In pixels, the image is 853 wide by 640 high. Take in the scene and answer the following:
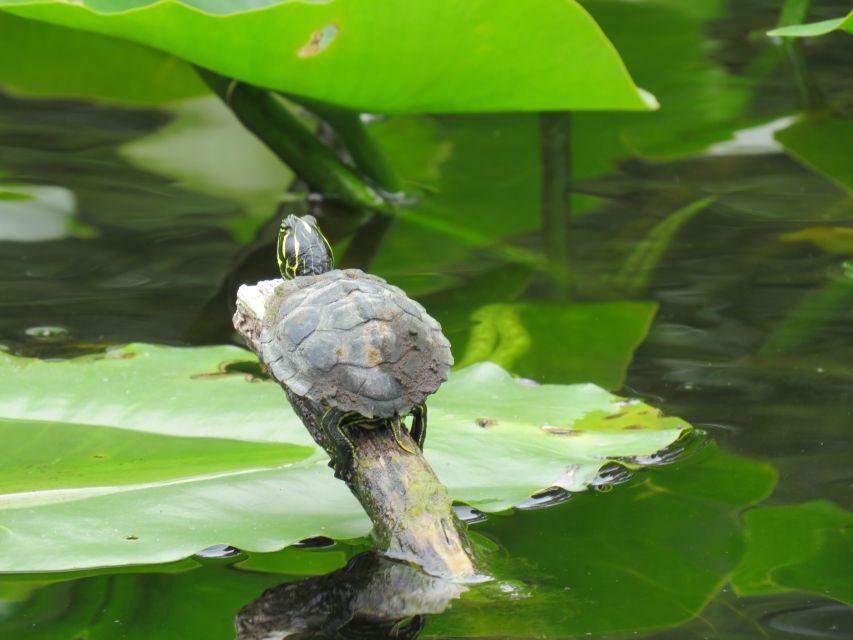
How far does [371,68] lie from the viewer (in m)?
2.29

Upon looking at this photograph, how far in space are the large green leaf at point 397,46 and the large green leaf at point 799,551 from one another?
98cm

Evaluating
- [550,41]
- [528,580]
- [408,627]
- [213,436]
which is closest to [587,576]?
[528,580]

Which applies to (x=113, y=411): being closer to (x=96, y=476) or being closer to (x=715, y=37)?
(x=96, y=476)

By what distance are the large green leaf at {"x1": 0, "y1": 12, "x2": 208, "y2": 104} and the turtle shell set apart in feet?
7.23

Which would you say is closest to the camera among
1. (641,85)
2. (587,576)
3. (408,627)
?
(408,627)

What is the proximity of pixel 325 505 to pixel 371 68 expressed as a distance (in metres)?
1.10

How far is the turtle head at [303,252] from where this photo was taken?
1.98 metres

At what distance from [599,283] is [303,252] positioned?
802mm

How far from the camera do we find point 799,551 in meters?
1.38

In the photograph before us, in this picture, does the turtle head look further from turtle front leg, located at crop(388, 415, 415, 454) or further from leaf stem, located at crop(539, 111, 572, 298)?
leaf stem, located at crop(539, 111, 572, 298)

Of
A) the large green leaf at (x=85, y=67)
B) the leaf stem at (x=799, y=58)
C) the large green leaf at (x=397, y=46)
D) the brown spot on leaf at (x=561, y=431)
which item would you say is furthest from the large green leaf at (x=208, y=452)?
the leaf stem at (x=799, y=58)

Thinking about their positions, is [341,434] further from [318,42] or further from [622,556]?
[318,42]

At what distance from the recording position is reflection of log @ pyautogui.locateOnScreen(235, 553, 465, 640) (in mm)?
1223

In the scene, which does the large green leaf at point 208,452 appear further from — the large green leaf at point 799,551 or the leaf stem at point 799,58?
the leaf stem at point 799,58
